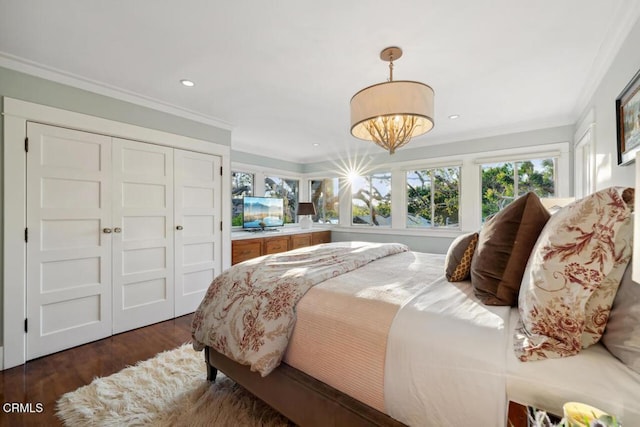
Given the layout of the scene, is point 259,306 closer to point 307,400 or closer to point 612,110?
point 307,400

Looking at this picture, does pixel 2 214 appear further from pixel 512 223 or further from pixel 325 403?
pixel 512 223

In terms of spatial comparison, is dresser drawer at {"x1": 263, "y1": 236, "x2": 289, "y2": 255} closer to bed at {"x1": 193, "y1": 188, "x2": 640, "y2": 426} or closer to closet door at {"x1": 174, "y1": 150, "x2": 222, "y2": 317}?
closet door at {"x1": 174, "y1": 150, "x2": 222, "y2": 317}

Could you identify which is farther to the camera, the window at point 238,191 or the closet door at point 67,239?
the window at point 238,191

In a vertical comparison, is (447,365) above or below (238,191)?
below

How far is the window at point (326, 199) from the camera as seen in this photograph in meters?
5.62

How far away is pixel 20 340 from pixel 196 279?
57.0 inches

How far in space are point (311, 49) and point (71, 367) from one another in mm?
2996

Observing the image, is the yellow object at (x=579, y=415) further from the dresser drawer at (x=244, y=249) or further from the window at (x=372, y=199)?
the window at (x=372, y=199)

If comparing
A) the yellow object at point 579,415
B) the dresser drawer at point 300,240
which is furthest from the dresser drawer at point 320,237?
the yellow object at point 579,415

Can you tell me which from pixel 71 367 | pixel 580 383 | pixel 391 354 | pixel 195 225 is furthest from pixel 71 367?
pixel 580 383

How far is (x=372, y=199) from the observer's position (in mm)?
5098

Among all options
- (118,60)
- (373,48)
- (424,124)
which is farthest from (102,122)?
(424,124)

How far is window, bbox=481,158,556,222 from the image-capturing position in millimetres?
3553

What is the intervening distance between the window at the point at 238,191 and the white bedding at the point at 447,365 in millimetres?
3906
